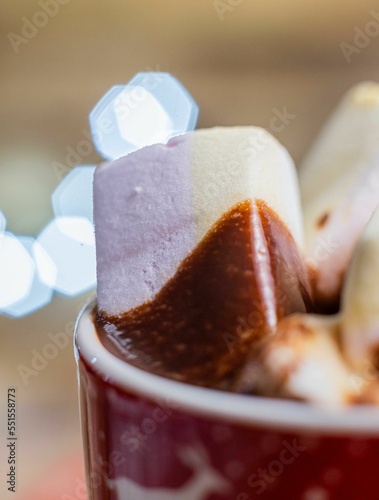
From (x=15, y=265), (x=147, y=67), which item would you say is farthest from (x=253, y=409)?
(x=147, y=67)

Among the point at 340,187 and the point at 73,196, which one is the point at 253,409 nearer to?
the point at 340,187

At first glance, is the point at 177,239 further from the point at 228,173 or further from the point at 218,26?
the point at 218,26

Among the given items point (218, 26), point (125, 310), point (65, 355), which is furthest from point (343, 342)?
point (218, 26)

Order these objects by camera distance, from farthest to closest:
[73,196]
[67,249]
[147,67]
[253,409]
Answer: [147,67] < [73,196] < [67,249] < [253,409]

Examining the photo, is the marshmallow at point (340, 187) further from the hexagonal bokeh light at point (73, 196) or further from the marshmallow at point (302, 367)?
the hexagonal bokeh light at point (73, 196)

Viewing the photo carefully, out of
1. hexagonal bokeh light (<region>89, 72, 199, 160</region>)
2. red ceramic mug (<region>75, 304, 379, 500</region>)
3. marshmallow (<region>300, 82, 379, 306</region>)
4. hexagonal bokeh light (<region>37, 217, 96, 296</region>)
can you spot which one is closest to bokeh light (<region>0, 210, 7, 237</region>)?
hexagonal bokeh light (<region>37, 217, 96, 296</region>)

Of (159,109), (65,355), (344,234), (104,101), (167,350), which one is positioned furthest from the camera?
(104,101)

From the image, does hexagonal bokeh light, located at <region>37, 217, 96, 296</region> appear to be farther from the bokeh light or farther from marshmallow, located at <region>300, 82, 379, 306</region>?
marshmallow, located at <region>300, 82, 379, 306</region>
